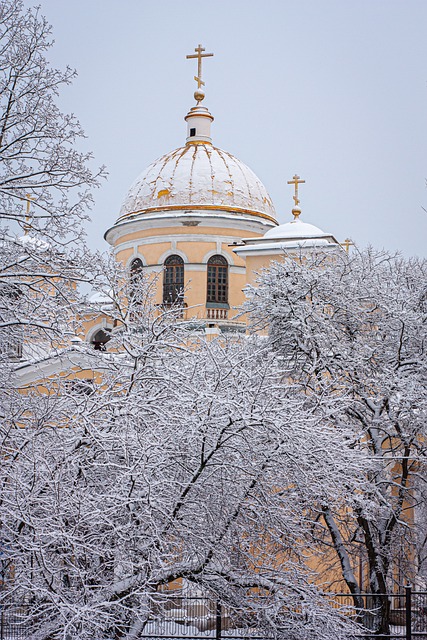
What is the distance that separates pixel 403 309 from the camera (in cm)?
1959

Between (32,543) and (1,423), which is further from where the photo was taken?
(1,423)

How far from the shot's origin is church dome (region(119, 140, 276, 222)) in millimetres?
31875

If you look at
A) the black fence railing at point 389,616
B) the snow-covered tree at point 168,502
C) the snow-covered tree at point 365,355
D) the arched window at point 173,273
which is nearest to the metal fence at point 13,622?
the snow-covered tree at point 168,502

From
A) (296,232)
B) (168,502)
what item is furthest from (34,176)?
(296,232)

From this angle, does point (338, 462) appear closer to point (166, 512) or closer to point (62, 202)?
point (166, 512)

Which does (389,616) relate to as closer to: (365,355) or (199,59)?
(365,355)

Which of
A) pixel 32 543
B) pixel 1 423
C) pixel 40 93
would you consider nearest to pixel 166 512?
pixel 32 543

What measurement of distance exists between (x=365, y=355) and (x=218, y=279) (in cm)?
1210

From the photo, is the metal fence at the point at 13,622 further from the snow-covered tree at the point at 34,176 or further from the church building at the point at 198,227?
the church building at the point at 198,227

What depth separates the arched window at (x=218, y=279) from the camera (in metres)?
31.2

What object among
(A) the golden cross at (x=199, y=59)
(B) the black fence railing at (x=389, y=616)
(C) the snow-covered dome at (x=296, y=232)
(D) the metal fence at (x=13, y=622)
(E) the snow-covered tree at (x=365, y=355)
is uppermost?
(A) the golden cross at (x=199, y=59)

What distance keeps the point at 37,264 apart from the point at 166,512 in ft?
15.1

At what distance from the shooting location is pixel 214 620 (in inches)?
522

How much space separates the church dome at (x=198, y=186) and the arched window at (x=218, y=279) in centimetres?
176
